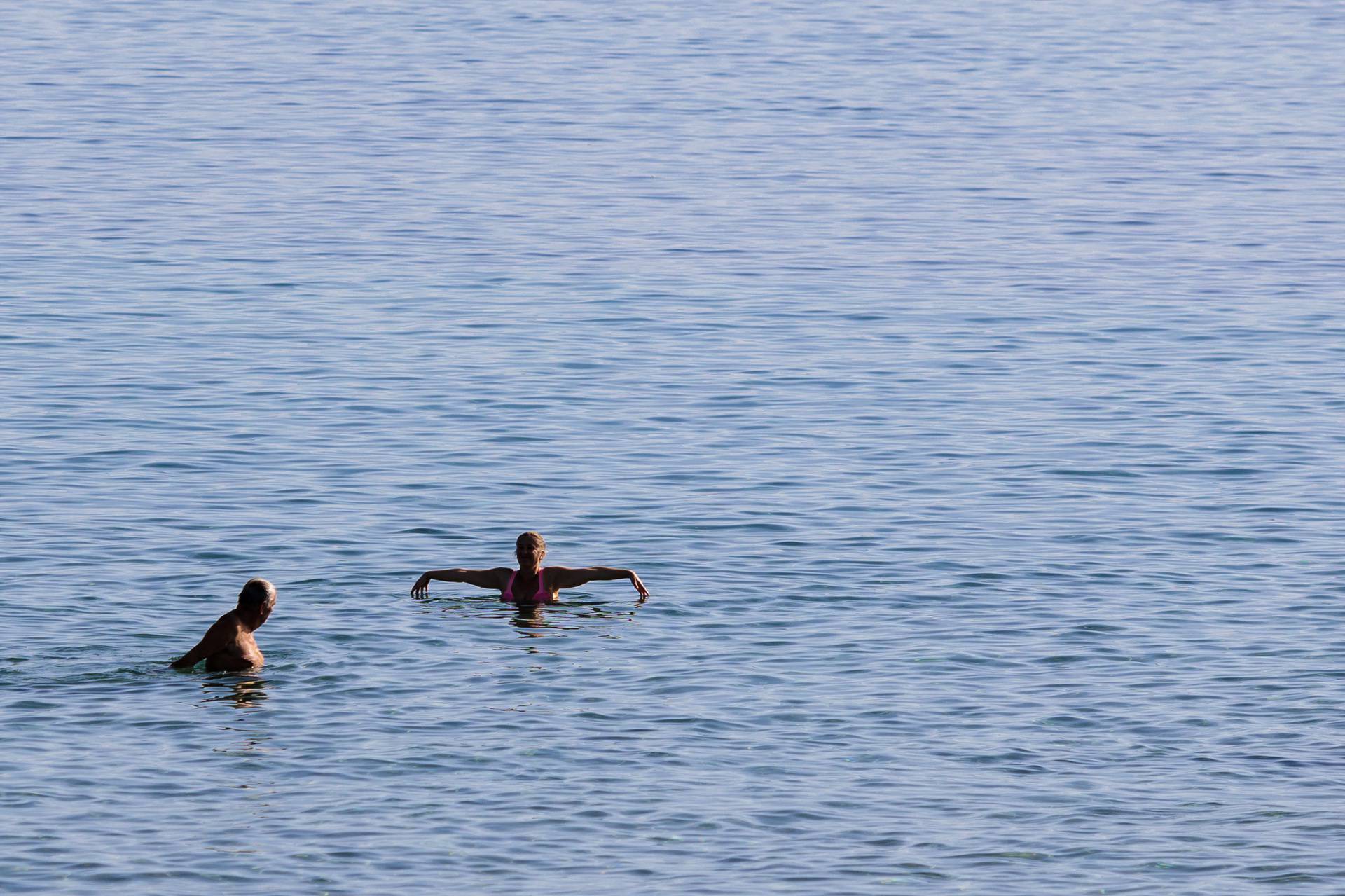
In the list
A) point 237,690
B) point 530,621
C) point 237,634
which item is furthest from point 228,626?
point 530,621

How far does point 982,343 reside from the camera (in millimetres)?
37844

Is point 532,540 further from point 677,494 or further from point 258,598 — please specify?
point 677,494

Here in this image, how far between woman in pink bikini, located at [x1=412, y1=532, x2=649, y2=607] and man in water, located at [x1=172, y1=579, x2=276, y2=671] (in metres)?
2.56

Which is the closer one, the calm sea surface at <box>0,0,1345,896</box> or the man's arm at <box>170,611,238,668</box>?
the calm sea surface at <box>0,0,1345,896</box>

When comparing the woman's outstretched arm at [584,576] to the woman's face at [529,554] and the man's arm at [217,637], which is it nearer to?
the woman's face at [529,554]

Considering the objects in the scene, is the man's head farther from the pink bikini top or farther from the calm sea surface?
the pink bikini top

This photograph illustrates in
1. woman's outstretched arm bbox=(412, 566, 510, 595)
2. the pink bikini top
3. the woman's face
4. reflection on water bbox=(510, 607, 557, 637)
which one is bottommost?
reflection on water bbox=(510, 607, 557, 637)

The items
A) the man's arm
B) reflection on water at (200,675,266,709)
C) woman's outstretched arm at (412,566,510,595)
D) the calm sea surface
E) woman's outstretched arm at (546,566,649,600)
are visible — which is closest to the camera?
the calm sea surface

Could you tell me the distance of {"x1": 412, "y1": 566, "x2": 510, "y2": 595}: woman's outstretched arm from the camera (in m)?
23.8

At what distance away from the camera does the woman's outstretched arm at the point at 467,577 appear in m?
23.8

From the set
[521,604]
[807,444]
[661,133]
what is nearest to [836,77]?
[661,133]

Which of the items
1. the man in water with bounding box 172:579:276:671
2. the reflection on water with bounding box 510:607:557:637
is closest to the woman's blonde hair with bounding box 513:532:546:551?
the reflection on water with bounding box 510:607:557:637

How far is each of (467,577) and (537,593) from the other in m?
0.76

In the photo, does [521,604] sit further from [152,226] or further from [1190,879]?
[152,226]
